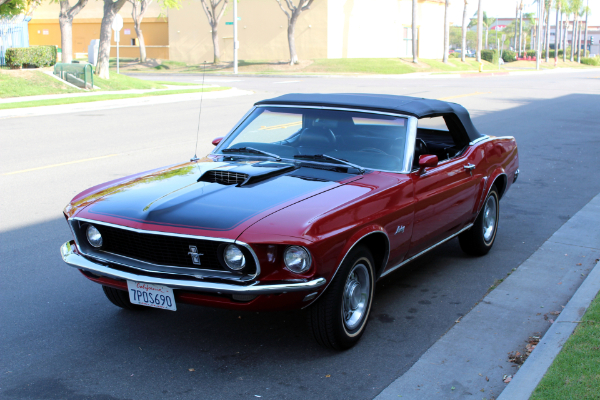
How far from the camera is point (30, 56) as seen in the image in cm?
2473

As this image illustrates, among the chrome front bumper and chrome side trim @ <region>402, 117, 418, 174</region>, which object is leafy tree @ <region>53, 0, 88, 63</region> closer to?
chrome side trim @ <region>402, 117, 418, 174</region>

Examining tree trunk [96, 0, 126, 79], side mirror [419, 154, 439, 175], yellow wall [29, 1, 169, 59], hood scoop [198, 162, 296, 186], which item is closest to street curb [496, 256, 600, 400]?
side mirror [419, 154, 439, 175]

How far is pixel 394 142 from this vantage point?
4.97m

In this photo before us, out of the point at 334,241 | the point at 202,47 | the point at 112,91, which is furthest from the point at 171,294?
the point at 202,47

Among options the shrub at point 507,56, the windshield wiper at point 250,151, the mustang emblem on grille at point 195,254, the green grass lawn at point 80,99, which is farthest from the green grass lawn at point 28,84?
the shrub at point 507,56

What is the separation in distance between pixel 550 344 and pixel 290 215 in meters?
1.92

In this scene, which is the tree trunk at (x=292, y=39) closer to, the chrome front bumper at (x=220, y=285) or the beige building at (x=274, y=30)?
the beige building at (x=274, y=30)

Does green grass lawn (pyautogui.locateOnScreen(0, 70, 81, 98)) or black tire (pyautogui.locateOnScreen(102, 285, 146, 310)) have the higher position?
green grass lawn (pyautogui.locateOnScreen(0, 70, 81, 98))

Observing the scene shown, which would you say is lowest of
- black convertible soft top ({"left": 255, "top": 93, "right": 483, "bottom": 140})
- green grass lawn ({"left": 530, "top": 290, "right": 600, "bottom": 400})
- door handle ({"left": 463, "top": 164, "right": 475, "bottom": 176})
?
green grass lawn ({"left": 530, "top": 290, "right": 600, "bottom": 400})

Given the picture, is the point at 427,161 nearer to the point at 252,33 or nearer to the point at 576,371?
the point at 576,371

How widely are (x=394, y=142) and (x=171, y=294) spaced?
7.15 feet

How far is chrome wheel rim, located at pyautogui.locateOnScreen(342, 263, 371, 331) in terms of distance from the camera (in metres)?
4.11

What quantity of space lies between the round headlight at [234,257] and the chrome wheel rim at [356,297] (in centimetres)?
76

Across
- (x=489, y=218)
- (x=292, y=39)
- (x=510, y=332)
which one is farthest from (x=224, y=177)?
(x=292, y=39)
